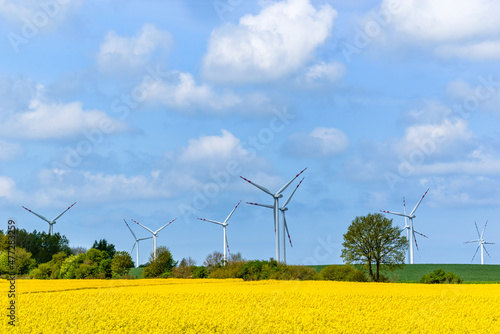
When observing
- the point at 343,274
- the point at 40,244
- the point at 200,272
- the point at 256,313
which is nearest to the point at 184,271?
the point at 200,272

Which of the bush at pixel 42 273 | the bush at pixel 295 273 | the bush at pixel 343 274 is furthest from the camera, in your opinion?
the bush at pixel 42 273

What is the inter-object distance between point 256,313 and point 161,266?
7050 cm

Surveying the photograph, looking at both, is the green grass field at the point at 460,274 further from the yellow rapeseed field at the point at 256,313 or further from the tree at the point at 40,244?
the tree at the point at 40,244

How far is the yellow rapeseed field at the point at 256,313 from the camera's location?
34.8 m

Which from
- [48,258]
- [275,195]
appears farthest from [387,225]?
[48,258]

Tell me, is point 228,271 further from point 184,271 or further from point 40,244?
point 40,244

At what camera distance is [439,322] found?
36188 millimetres

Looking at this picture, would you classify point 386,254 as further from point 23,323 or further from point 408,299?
point 23,323

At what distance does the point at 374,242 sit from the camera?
8675 cm

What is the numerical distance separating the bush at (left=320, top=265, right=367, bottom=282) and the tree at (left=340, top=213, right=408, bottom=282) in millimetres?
3278

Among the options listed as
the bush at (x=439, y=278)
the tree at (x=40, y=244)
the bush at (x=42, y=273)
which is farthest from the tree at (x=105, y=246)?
the bush at (x=439, y=278)

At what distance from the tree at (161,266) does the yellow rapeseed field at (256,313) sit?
5613 cm

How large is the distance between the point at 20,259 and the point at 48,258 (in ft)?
103

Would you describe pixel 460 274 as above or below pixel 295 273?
below
